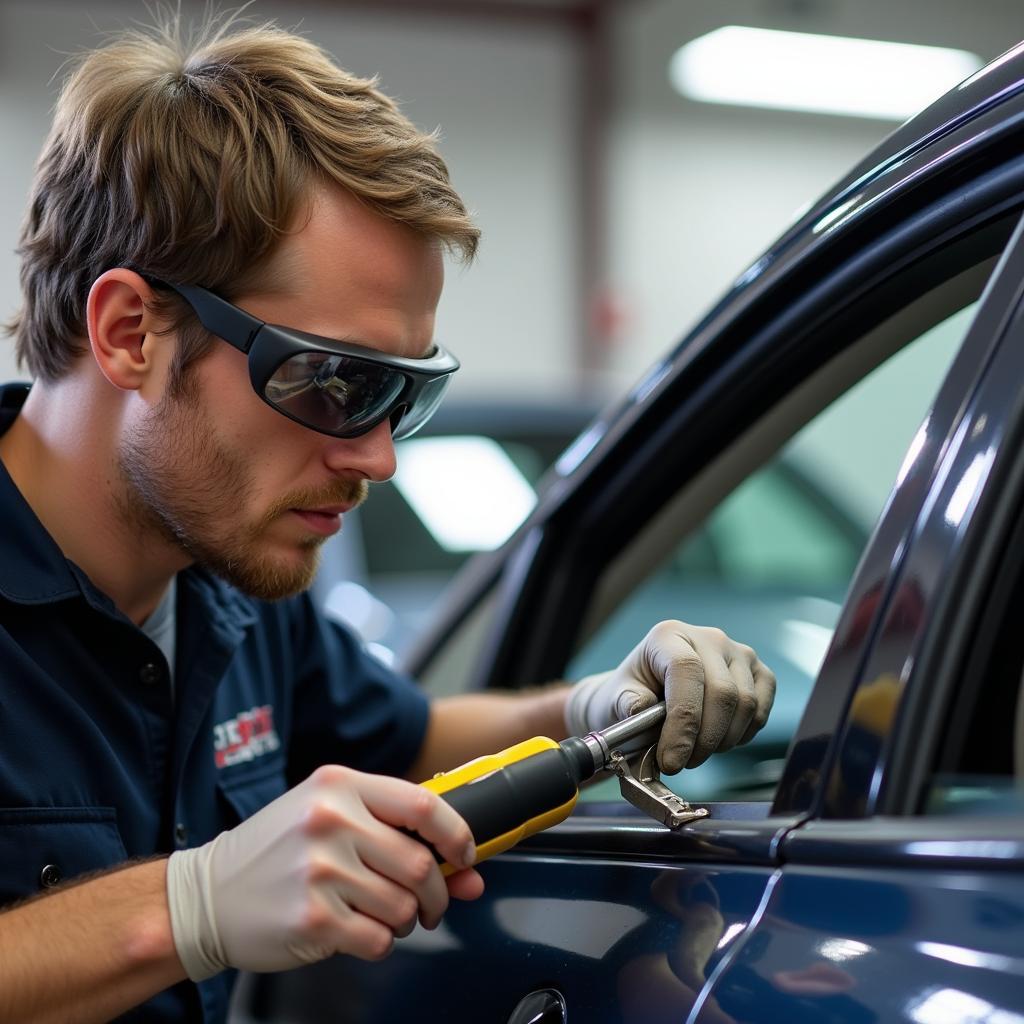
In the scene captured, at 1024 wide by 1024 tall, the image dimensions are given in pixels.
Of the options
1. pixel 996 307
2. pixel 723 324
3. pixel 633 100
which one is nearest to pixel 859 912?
pixel 996 307

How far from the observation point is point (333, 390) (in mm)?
1377

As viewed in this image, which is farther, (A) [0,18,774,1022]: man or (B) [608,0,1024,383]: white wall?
(B) [608,0,1024,383]: white wall

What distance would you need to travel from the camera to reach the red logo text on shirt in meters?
1.65

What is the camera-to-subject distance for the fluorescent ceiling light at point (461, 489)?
3973 mm

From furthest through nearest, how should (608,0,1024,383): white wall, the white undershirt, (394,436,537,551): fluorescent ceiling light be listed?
(608,0,1024,383): white wall < (394,436,537,551): fluorescent ceiling light < the white undershirt

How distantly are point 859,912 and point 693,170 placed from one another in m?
7.59

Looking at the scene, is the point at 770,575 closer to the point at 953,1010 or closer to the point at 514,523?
the point at 514,523

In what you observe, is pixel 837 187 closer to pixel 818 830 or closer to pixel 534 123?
pixel 818 830

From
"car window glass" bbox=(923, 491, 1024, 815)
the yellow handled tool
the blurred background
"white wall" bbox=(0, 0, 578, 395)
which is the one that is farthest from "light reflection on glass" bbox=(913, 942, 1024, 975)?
"white wall" bbox=(0, 0, 578, 395)

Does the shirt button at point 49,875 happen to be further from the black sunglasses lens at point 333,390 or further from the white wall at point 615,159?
the white wall at point 615,159

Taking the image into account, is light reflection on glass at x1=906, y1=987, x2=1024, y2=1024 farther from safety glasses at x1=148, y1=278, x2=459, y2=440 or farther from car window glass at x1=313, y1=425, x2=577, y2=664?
car window glass at x1=313, y1=425, x2=577, y2=664

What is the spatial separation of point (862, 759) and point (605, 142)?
739 centimetres

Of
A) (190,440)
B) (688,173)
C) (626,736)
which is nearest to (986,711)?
(626,736)

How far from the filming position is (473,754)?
5.95 ft
